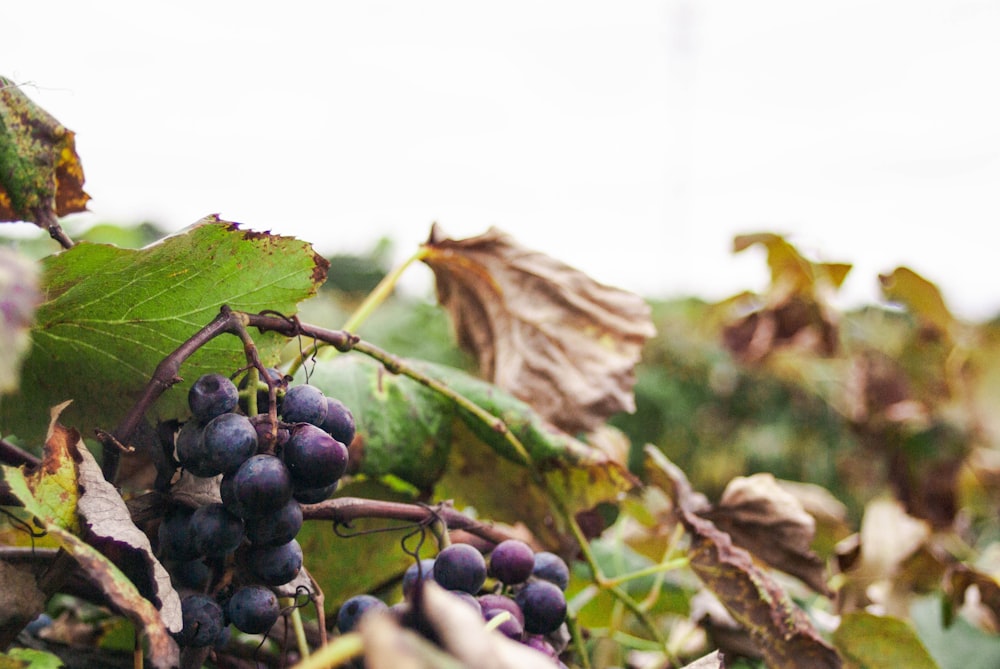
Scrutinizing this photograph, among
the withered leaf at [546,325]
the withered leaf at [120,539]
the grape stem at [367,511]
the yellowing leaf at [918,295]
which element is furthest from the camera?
the yellowing leaf at [918,295]

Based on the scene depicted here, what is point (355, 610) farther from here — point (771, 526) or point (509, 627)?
point (771, 526)

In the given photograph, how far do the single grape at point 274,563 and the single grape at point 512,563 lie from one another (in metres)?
0.12

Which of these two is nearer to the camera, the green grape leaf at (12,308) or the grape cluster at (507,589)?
the green grape leaf at (12,308)

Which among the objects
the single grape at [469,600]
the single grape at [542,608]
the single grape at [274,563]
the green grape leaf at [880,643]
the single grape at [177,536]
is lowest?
the green grape leaf at [880,643]

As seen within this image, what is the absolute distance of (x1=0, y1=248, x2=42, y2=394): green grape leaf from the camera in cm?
22

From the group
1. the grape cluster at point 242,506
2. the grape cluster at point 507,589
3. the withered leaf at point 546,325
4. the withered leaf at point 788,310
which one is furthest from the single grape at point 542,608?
the withered leaf at point 788,310

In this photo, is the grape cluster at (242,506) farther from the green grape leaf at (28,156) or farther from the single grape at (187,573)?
the green grape leaf at (28,156)

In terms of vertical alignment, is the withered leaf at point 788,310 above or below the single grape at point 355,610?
below

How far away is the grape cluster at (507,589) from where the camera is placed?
404mm

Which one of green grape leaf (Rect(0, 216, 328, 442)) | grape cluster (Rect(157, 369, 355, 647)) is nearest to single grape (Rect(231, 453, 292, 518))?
grape cluster (Rect(157, 369, 355, 647))

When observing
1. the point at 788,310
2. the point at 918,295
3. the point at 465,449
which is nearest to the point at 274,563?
the point at 465,449

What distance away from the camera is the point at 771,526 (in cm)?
65

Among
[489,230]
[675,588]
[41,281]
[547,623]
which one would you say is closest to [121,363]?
[41,281]

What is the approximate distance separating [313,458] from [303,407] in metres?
0.04
